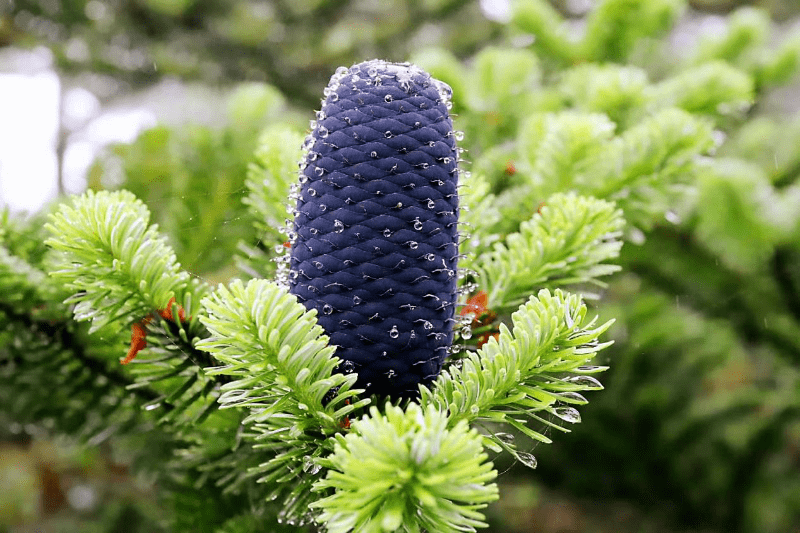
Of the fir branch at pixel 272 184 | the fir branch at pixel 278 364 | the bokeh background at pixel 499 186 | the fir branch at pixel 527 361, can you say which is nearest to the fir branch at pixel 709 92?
the bokeh background at pixel 499 186

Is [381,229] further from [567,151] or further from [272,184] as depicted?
[567,151]

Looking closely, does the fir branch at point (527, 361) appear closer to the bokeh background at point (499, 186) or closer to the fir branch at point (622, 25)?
the bokeh background at point (499, 186)

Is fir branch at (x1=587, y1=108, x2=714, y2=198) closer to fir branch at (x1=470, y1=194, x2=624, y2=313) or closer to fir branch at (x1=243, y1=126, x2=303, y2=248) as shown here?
fir branch at (x1=470, y1=194, x2=624, y2=313)

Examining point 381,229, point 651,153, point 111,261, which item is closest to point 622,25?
point 651,153

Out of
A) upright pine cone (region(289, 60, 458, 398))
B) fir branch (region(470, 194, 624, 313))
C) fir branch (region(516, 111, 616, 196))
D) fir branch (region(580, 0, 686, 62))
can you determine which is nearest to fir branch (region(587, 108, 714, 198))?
fir branch (region(516, 111, 616, 196))

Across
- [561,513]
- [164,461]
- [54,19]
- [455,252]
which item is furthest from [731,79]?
[561,513]
